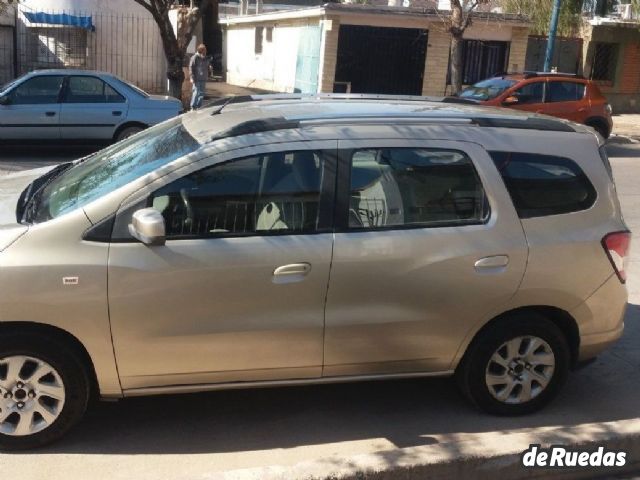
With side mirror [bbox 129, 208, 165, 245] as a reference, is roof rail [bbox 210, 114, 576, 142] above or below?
above

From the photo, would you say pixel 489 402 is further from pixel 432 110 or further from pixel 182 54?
pixel 182 54

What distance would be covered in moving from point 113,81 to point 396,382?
9333 mm

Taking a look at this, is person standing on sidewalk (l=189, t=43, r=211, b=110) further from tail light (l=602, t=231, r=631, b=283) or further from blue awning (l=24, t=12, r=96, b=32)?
tail light (l=602, t=231, r=631, b=283)

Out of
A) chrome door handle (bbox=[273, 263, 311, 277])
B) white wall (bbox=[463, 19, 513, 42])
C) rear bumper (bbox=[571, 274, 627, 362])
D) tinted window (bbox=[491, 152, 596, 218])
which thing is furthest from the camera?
white wall (bbox=[463, 19, 513, 42])

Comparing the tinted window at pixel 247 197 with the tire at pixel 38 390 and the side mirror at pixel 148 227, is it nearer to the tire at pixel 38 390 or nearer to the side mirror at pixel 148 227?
the side mirror at pixel 148 227

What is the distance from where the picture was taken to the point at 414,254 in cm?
392

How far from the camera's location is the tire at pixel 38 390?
3564mm

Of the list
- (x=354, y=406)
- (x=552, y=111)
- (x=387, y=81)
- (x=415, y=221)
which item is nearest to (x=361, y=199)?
(x=415, y=221)

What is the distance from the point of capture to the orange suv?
15328mm

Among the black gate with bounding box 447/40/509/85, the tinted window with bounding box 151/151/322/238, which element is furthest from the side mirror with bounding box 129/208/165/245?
the black gate with bounding box 447/40/509/85

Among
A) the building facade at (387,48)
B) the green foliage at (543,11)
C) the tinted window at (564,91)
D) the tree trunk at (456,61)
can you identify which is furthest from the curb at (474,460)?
the green foliage at (543,11)

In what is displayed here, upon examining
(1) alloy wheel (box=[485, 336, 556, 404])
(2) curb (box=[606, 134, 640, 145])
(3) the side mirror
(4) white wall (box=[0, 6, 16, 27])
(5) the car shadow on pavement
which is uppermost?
(4) white wall (box=[0, 6, 16, 27])

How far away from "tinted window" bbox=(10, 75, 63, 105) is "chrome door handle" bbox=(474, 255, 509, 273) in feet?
32.5

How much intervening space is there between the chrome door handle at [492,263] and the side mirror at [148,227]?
1.64m
